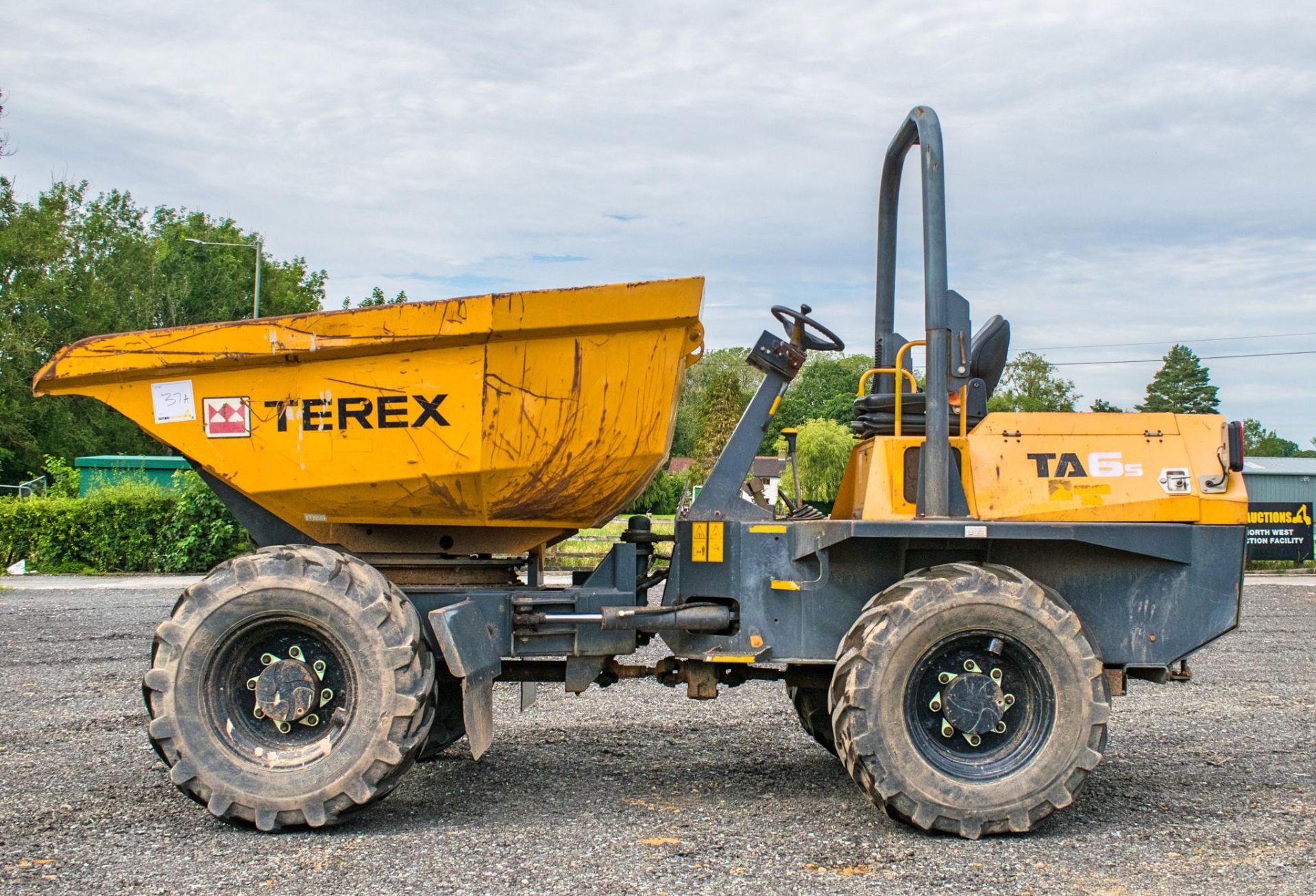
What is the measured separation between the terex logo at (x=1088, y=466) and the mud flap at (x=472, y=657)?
8.34 ft

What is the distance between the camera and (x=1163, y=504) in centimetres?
528

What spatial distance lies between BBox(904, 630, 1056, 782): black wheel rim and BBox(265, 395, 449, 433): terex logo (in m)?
2.34

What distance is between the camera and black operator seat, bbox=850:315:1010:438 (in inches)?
217

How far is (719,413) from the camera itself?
2334 inches

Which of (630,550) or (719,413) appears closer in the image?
(630,550)

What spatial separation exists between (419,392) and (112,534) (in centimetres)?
1791

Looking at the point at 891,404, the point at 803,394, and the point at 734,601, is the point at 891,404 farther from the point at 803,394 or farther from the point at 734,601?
the point at 803,394

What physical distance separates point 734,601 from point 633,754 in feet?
4.88

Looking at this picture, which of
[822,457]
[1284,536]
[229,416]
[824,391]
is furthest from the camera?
[824,391]

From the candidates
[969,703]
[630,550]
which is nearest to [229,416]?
[630,550]

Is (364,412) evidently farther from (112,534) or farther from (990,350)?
(112,534)

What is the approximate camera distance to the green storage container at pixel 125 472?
23266 mm

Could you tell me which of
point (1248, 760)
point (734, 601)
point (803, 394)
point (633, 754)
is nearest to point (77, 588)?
point (633, 754)

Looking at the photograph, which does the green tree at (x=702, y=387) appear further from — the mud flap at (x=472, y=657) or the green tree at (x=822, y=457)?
the mud flap at (x=472, y=657)
